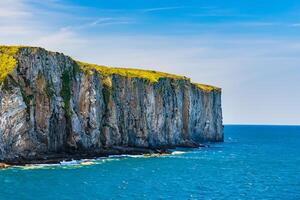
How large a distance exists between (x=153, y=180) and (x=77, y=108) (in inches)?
1479

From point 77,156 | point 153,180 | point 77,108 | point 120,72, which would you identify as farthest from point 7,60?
point 120,72

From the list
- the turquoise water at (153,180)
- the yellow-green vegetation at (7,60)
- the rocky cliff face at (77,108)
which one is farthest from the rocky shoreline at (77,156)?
the yellow-green vegetation at (7,60)

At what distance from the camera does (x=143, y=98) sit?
14712cm

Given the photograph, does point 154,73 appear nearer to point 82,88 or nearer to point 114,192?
point 82,88

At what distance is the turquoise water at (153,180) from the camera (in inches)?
2889

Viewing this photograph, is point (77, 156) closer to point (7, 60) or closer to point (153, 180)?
point (7, 60)

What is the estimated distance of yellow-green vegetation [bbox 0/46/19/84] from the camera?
333 ft

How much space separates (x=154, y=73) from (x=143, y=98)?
24.5 meters

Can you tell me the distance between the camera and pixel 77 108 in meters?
119

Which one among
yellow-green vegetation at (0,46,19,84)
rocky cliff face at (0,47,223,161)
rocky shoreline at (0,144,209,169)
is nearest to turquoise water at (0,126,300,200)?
rocky shoreline at (0,144,209,169)

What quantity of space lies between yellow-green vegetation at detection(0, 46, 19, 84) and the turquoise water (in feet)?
66.3

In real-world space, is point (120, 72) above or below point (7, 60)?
above

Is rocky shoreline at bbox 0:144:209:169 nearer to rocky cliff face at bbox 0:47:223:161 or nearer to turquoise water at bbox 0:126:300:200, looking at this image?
rocky cliff face at bbox 0:47:223:161

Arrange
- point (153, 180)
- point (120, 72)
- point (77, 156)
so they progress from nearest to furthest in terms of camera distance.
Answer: point (153, 180) → point (77, 156) → point (120, 72)
